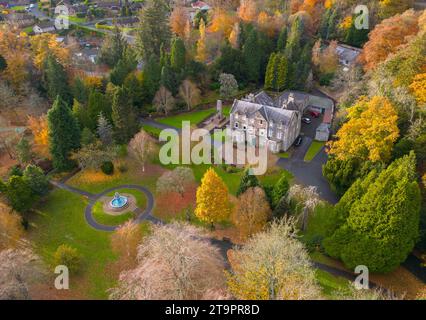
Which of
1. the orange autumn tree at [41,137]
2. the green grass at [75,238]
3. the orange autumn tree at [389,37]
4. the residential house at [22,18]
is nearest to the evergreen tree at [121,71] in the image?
the orange autumn tree at [41,137]

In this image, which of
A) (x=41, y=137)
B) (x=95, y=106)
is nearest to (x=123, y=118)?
(x=95, y=106)

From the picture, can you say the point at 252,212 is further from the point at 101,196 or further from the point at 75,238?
the point at 101,196

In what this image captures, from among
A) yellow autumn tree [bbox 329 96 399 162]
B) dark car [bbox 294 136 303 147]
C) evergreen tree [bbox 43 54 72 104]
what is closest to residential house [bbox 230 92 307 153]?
dark car [bbox 294 136 303 147]

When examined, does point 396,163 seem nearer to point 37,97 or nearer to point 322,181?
point 322,181

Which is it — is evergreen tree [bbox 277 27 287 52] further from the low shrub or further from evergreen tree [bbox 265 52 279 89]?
the low shrub

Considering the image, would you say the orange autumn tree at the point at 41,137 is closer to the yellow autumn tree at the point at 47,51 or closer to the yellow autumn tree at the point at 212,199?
the yellow autumn tree at the point at 47,51
